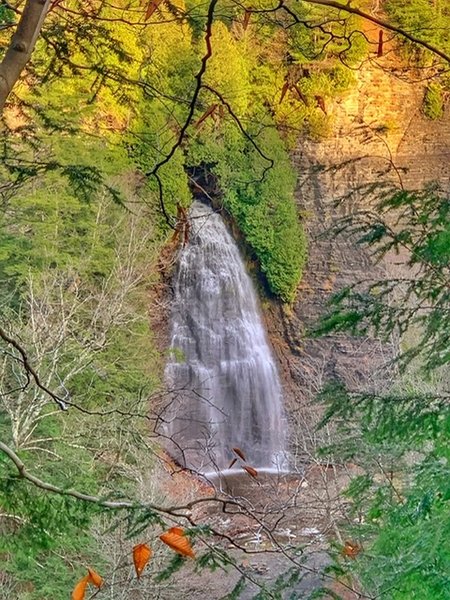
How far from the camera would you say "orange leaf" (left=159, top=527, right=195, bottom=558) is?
1172 millimetres

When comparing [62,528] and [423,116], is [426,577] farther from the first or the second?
[423,116]

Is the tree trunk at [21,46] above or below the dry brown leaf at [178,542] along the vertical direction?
above

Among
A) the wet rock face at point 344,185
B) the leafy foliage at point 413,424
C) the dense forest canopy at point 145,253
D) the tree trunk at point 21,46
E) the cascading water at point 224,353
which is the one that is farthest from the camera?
the wet rock face at point 344,185

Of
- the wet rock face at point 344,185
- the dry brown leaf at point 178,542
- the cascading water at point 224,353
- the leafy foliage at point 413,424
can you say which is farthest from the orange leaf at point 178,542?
the wet rock face at point 344,185

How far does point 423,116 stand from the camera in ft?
42.0

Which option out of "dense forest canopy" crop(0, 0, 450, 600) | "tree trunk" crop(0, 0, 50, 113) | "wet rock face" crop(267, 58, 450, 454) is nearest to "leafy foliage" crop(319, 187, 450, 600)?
"dense forest canopy" crop(0, 0, 450, 600)

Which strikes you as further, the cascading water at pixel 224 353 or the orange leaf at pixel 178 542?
the cascading water at pixel 224 353

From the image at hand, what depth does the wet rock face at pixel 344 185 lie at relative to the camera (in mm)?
11852

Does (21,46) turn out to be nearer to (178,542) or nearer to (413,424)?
(178,542)

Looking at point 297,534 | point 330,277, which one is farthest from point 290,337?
point 297,534

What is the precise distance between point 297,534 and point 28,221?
480cm

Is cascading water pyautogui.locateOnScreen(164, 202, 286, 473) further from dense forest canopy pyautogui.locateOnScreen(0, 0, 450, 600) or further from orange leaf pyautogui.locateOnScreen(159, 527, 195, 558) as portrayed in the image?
orange leaf pyautogui.locateOnScreen(159, 527, 195, 558)

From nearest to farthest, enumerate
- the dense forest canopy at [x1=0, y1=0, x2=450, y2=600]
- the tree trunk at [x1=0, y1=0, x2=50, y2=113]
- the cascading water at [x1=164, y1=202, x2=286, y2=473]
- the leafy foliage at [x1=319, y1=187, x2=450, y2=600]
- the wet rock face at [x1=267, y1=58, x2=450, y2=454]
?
the tree trunk at [x1=0, y1=0, x2=50, y2=113], the dense forest canopy at [x1=0, y1=0, x2=450, y2=600], the leafy foliage at [x1=319, y1=187, x2=450, y2=600], the cascading water at [x1=164, y1=202, x2=286, y2=473], the wet rock face at [x1=267, y1=58, x2=450, y2=454]

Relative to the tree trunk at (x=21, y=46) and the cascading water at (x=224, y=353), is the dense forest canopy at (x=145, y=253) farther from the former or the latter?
the cascading water at (x=224, y=353)
